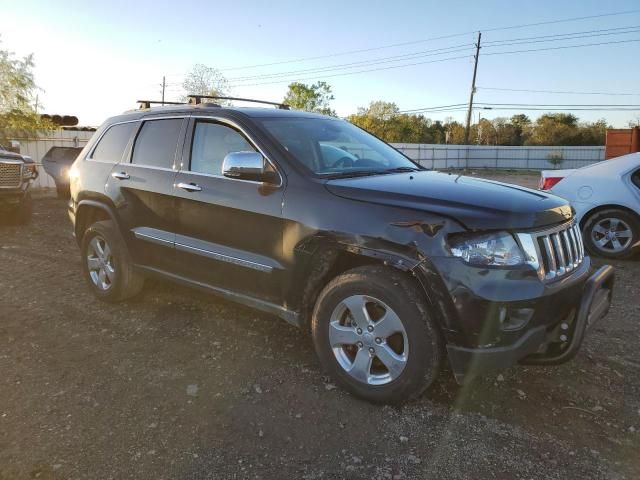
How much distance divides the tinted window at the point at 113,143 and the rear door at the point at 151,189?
16 cm

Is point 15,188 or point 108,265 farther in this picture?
point 15,188

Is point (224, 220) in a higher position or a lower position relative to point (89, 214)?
higher

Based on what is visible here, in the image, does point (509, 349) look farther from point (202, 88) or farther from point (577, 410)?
point (202, 88)

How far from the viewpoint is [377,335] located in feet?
9.91

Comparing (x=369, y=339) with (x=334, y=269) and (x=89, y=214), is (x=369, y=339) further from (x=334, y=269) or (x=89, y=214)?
(x=89, y=214)

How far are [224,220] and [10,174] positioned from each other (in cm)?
739

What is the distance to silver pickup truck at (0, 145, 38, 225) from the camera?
9.23m

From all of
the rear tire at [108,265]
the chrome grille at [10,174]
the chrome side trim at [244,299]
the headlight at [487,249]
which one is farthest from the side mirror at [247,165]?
the chrome grille at [10,174]

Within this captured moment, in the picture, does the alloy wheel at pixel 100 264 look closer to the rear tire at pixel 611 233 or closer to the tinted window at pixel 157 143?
the tinted window at pixel 157 143

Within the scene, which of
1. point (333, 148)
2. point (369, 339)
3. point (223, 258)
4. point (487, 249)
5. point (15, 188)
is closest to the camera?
point (487, 249)

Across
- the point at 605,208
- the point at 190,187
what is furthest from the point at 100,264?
the point at 605,208

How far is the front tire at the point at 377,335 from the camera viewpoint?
2861 millimetres

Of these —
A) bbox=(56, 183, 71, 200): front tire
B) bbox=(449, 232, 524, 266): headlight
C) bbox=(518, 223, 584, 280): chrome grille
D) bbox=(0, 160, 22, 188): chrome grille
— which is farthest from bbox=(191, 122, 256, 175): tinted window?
bbox=(56, 183, 71, 200): front tire

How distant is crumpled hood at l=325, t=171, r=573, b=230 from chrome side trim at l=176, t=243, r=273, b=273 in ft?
2.34
